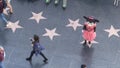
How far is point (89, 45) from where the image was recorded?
18188 mm

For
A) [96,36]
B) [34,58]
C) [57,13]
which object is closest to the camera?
[34,58]

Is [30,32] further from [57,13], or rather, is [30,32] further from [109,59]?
[109,59]

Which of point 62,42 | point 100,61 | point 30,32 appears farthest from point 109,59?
point 30,32

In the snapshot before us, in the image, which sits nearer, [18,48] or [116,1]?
[18,48]

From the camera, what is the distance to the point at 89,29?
17.5 meters

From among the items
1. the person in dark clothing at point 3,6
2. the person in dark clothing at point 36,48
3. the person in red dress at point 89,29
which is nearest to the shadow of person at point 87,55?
the person in red dress at point 89,29

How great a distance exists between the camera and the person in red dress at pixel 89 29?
689 inches

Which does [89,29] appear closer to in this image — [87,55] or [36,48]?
[87,55]

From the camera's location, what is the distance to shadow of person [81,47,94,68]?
1746 cm

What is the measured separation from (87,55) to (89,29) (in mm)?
1048

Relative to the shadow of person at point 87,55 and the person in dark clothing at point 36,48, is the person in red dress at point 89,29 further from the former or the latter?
the person in dark clothing at point 36,48

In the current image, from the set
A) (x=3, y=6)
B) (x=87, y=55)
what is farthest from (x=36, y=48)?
(x=3, y=6)

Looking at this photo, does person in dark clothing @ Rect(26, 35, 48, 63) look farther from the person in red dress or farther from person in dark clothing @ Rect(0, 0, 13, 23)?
person in dark clothing @ Rect(0, 0, 13, 23)

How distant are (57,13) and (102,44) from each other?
2735 mm
